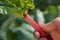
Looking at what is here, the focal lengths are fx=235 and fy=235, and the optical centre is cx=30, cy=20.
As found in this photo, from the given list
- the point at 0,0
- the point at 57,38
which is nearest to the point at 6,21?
the point at 57,38

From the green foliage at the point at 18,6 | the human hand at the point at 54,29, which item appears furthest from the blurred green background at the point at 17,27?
the green foliage at the point at 18,6

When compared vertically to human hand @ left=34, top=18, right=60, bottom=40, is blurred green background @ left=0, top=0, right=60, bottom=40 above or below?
below

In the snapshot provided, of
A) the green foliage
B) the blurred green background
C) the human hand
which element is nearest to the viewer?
the green foliage

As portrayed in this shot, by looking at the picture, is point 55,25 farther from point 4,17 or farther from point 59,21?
point 4,17

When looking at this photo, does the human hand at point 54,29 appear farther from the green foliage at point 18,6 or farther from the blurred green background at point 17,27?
the blurred green background at point 17,27

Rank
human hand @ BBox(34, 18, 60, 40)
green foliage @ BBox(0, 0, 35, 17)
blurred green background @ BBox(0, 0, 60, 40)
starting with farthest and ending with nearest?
blurred green background @ BBox(0, 0, 60, 40) < human hand @ BBox(34, 18, 60, 40) < green foliage @ BBox(0, 0, 35, 17)

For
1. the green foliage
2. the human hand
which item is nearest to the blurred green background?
A: the human hand

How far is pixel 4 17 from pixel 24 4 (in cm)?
92

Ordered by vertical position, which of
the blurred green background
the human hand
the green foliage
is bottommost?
the blurred green background

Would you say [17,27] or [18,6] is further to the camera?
[17,27]

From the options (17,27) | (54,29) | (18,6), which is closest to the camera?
(18,6)

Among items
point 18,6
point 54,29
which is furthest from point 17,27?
point 18,6

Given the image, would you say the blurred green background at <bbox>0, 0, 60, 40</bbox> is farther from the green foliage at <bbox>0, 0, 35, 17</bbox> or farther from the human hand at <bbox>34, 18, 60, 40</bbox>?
the green foliage at <bbox>0, 0, 35, 17</bbox>

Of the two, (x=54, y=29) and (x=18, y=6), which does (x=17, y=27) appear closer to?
(x=54, y=29)
